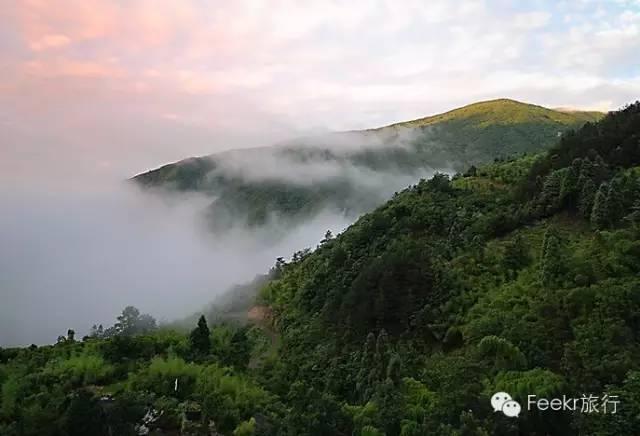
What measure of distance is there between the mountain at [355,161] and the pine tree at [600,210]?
5664 cm

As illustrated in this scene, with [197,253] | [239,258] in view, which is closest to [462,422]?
[239,258]

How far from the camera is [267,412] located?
14.2 meters

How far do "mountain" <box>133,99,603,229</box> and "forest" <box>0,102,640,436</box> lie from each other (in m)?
51.3

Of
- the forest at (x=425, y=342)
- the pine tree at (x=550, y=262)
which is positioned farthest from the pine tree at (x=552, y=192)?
the pine tree at (x=550, y=262)

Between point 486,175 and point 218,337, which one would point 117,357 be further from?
point 486,175

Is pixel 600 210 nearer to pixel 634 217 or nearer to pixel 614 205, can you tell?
pixel 614 205

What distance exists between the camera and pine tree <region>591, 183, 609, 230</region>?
19469 millimetres

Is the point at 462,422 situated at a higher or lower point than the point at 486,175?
lower

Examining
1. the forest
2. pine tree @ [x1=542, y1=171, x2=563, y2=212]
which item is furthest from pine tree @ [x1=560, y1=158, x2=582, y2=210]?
pine tree @ [x1=542, y1=171, x2=563, y2=212]

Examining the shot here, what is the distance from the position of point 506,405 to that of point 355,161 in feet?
298

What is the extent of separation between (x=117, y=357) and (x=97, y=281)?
3075 inches

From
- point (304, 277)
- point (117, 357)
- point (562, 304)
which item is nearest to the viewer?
point (562, 304)

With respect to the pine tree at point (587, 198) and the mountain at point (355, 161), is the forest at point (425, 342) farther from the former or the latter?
the mountain at point (355, 161)

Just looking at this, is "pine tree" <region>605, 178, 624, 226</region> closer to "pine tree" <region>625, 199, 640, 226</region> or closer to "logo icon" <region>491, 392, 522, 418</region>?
"pine tree" <region>625, 199, 640, 226</region>
